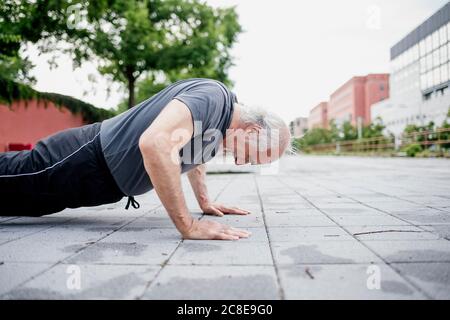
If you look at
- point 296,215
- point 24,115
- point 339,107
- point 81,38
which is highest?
point 339,107

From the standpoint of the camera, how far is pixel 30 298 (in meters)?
1.26

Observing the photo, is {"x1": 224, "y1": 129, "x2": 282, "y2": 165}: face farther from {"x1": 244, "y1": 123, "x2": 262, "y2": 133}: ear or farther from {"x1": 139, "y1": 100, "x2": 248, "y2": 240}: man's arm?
{"x1": 139, "y1": 100, "x2": 248, "y2": 240}: man's arm

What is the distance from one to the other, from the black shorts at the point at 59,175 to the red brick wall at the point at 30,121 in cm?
686

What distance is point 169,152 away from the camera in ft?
6.25

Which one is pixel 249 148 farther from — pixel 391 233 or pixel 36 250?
pixel 36 250

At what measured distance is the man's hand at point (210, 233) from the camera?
6.89 feet

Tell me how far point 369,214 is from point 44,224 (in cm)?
267

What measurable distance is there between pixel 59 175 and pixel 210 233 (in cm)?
119

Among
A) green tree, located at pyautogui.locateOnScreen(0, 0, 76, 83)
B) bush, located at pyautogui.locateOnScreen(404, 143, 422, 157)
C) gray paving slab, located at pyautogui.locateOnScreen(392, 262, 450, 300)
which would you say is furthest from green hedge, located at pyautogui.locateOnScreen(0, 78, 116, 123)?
bush, located at pyautogui.locateOnScreen(404, 143, 422, 157)

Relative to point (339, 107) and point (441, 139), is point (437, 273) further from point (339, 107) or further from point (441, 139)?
point (339, 107)

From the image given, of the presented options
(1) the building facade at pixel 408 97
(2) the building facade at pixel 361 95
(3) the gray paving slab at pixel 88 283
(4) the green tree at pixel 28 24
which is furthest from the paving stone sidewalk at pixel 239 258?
(2) the building facade at pixel 361 95

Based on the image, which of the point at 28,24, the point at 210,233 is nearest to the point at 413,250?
the point at 210,233

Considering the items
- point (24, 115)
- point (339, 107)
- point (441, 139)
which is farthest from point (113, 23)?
point (339, 107)
